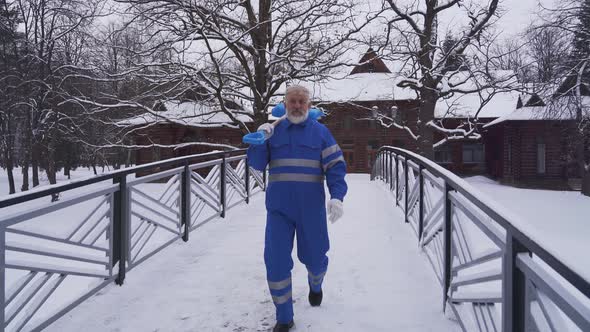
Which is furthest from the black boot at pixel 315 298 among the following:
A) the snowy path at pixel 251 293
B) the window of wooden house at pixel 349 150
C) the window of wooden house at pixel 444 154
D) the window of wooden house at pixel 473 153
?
the window of wooden house at pixel 473 153

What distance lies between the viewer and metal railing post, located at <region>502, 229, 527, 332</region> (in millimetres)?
1961

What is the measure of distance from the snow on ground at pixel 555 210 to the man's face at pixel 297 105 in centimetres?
720

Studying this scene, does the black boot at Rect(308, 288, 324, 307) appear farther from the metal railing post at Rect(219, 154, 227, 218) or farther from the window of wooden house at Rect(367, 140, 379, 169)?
the window of wooden house at Rect(367, 140, 379, 169)

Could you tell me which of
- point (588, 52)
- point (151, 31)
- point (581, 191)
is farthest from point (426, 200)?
point (581, 191)

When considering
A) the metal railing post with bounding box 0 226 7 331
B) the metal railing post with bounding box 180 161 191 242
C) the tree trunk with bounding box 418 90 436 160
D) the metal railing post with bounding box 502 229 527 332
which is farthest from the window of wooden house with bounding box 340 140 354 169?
the metal railing post with bounding box 502 229 527 332

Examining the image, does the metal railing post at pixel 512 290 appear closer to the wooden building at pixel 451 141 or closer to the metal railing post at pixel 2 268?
the metal railing post at pixel 2 268

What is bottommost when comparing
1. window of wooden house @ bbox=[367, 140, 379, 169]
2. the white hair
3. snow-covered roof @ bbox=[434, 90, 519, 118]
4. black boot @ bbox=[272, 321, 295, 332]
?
black boot @ bbox=[272, 321, 295, 332]

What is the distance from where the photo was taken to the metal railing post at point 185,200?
5785 mm

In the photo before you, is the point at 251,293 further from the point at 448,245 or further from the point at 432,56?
the point at 432,56

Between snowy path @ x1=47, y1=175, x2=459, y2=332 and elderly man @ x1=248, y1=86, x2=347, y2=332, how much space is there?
17.2 inches

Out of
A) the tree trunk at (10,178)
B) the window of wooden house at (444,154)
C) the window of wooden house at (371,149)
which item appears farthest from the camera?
the window of wooden house at (371,149)

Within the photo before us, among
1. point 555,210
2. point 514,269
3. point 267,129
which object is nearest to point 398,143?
point 555,210

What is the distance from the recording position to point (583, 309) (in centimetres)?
141

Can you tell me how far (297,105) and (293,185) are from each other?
552 millimetres
